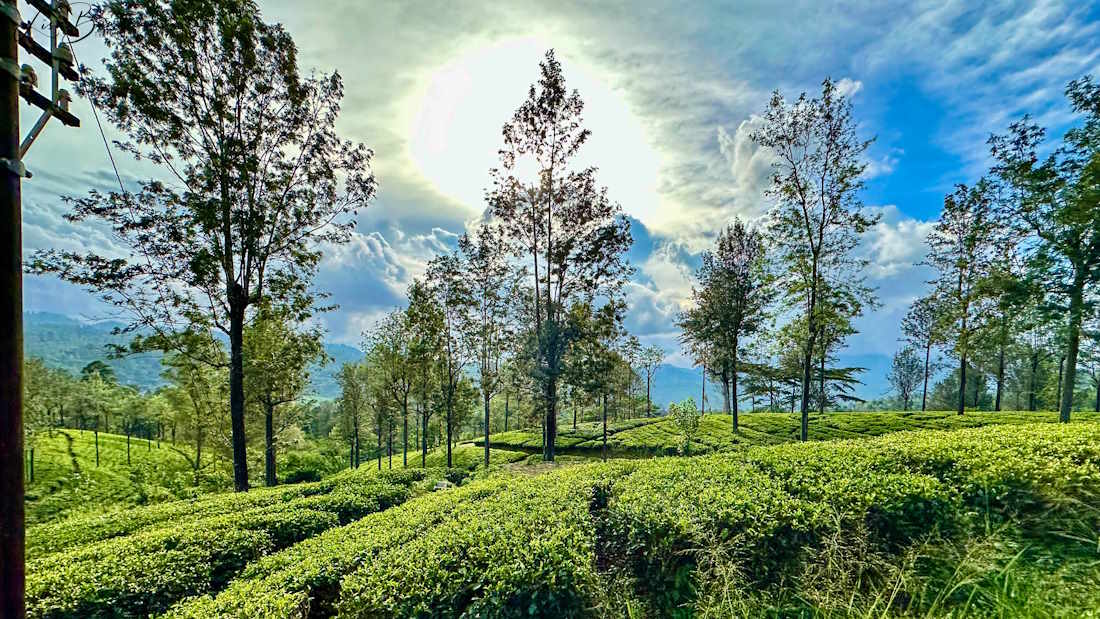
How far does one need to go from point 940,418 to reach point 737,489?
36.8 meters

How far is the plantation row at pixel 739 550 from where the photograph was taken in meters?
3.70

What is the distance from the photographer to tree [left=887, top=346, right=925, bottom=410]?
5684 centimetres

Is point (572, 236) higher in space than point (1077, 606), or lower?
higher

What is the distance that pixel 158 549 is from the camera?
18.8 feet

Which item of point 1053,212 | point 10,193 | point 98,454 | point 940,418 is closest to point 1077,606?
point 10,193

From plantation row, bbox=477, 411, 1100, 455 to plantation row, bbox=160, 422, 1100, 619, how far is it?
19.1 m

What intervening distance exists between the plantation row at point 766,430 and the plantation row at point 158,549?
20.7 metres

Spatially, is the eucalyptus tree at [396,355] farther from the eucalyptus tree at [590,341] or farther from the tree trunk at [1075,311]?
the tree trunk at [1075,311]

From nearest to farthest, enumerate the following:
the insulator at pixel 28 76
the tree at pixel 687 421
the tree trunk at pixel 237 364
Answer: the insulator at pixel 28 76 < the tree trunk at pixel 237 364 < the tree at pixel 687 421

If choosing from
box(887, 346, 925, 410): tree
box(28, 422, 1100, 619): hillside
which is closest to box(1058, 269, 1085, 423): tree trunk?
box(28, 422, 1100, 619): hillside

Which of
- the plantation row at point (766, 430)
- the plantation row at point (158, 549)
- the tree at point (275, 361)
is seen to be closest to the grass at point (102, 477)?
the tree at point (275, 361)

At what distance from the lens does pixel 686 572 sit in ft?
14.0

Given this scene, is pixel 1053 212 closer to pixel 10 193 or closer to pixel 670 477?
pixel 670 477

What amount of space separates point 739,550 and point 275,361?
21.5m
